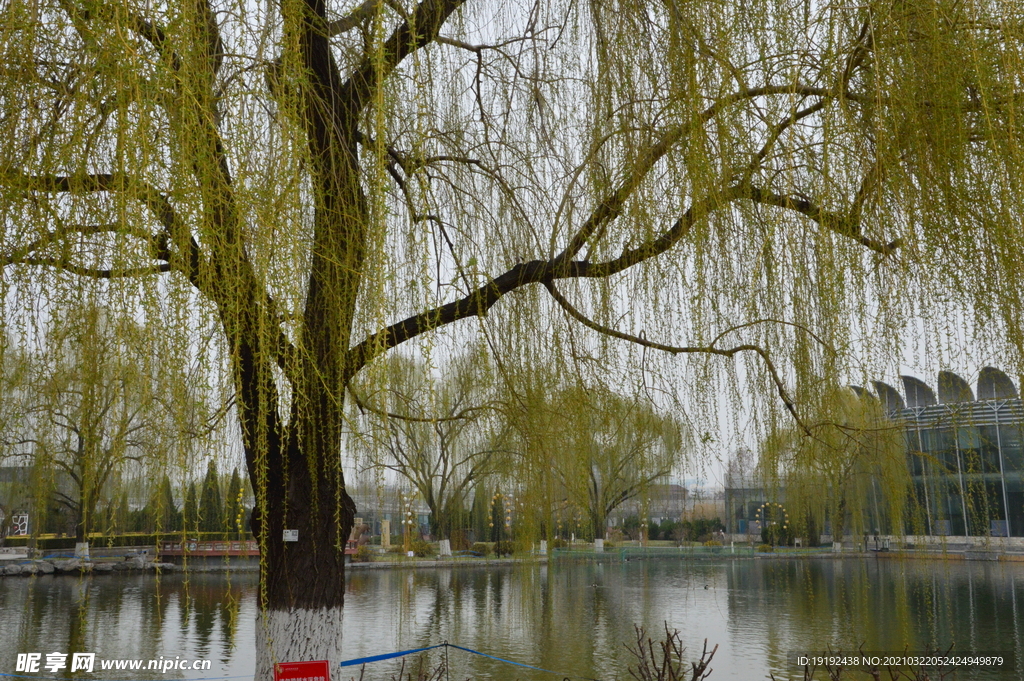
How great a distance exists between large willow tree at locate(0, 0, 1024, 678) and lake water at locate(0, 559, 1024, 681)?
1.70 meters

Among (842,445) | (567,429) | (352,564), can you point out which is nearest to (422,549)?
(352,564)

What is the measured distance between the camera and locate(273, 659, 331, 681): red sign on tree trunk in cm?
263

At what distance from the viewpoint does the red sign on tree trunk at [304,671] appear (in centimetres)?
263

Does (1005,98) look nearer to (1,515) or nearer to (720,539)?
(1,515)

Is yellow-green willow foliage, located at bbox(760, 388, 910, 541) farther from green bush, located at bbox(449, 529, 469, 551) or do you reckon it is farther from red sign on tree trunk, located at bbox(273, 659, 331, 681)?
green bush, located at bbox(449, 529, 469, 551)

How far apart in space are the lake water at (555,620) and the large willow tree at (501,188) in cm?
170

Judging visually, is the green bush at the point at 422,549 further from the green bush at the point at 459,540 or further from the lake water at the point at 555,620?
the lake water at the point at 555,620

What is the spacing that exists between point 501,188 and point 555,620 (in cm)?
816

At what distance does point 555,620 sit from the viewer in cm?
1001

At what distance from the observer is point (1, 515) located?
19469 millimetres

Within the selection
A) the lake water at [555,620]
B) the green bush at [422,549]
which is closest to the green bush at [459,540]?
the green bush at [422,549]

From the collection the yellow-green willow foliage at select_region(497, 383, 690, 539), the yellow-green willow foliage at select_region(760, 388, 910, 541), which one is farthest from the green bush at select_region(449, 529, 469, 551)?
the yellow-green willow foliage at select_region(760, 388, 910, 541)

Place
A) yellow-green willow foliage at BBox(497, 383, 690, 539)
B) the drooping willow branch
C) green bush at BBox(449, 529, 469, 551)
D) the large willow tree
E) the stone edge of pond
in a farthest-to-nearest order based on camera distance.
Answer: green bush at BBox(449, 529, 469, 551) < the stone edge of pond < yellow-green willow foliage at BBox(497, 383, 690, 539) < the drooping willow branch < the large willow tree

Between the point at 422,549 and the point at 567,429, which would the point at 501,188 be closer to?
the point at 567,429
